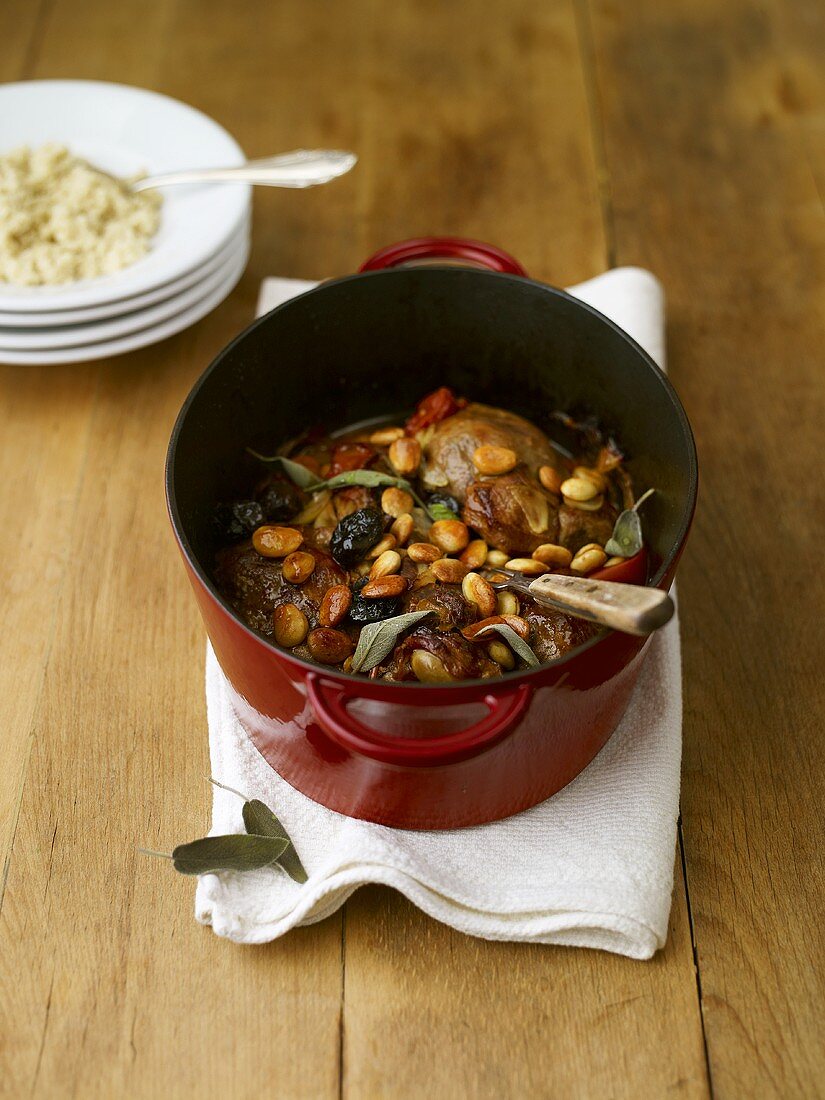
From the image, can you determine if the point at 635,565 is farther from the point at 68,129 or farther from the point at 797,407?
the point at 68,129

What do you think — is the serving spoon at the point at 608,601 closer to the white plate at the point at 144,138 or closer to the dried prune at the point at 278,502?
the dried prune at the point at 278,502

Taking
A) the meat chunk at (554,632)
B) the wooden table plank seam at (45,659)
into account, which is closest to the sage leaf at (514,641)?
the meat chunk at (554,632)

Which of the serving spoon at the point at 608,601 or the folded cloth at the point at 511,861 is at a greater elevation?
the serving spoon at the point at 608,601

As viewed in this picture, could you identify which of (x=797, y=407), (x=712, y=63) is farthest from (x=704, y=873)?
(x=712, y=63)

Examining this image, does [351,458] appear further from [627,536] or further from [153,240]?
[153,240]

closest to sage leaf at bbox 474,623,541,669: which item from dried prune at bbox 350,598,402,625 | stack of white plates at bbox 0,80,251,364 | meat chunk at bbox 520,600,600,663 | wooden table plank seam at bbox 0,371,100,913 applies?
meat chunk at bbox 520,600,600,663

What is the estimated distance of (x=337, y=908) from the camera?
1.42 meters

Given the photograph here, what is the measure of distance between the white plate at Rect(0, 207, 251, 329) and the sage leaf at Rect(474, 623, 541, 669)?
93cm

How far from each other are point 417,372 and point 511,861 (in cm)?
87

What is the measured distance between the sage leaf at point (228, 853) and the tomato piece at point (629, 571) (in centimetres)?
57

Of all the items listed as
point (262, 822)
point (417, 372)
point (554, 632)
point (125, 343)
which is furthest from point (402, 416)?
point (262, 822)

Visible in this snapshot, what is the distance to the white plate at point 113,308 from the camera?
6.12 feet

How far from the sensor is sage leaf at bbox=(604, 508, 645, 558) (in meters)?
1.62

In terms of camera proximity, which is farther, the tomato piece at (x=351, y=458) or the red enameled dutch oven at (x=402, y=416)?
the tomato piece at (x=351, y=458)
